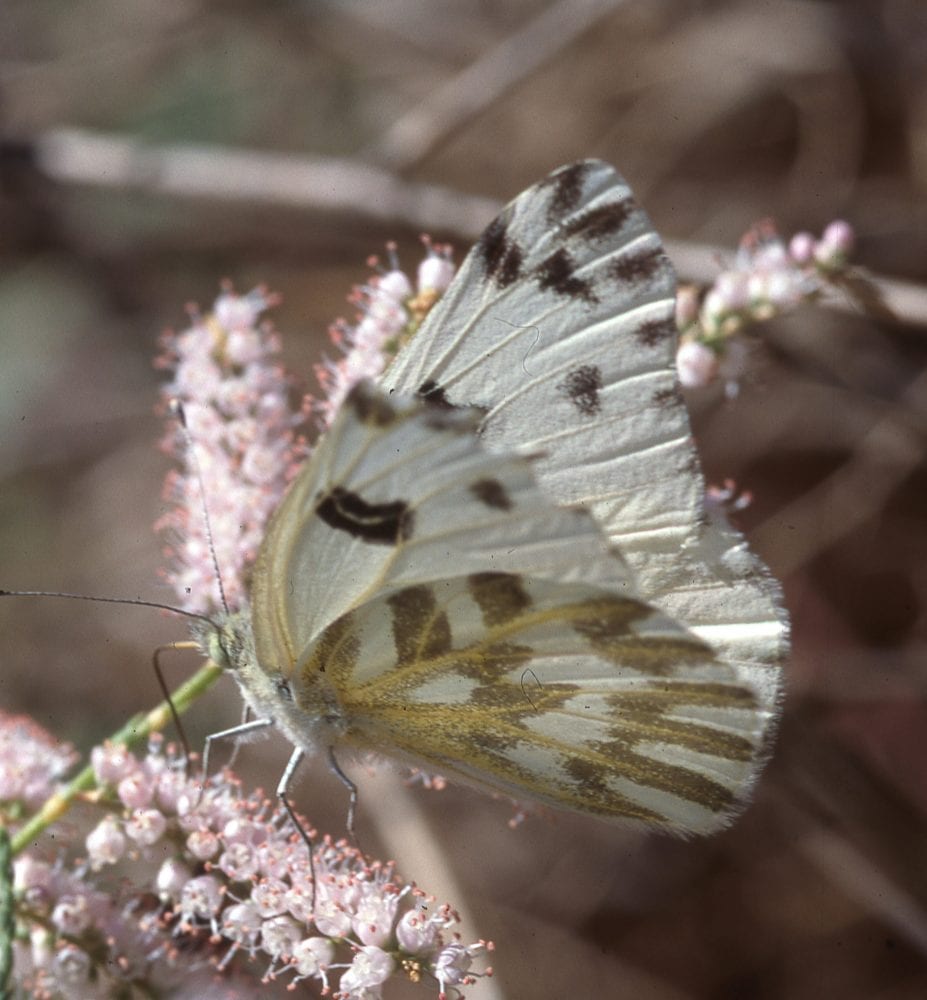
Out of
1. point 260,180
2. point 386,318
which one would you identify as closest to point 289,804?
point 386,318

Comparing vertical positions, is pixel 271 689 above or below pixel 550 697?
above

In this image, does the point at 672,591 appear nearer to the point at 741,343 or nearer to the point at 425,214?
the point at 741,343

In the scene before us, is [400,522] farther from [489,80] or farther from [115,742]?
[489,80]

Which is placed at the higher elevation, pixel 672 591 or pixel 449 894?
pixel 672 591

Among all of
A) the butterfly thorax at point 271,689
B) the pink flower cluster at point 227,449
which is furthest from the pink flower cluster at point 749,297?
the butterfly thorax at point 271,689

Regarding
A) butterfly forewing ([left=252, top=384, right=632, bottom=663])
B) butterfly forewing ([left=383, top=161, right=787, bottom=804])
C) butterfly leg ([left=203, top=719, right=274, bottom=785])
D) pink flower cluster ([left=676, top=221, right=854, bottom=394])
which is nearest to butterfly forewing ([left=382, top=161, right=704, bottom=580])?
butterfly forewing ([left=383, top=161, right=787, bottom=804])

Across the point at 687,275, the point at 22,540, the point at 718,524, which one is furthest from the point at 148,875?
the point at 22,540
